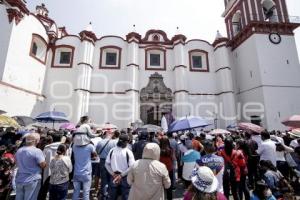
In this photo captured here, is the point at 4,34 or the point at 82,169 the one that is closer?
the point at 82,169

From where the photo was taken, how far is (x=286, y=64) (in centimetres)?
1981

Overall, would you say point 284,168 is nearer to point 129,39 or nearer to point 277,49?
point 277,49

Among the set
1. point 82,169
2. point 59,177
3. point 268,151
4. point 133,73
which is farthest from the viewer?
point 133,73

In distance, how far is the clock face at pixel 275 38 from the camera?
66.5ft

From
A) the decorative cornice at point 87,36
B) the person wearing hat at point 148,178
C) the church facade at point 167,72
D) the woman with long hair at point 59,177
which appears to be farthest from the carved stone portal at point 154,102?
the person wearing hat at point 148,178

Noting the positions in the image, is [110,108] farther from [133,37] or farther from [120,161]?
[120,161]

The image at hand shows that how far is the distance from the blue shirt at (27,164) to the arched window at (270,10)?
24.9m

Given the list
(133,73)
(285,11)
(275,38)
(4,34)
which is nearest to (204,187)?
(4,34)

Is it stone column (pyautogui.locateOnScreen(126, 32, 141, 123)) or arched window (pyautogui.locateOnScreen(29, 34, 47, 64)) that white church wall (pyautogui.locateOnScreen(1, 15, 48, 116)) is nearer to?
arched window (pyautogui.locateOnScreen(29, 34, 47, 64))

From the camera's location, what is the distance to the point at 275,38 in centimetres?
2042

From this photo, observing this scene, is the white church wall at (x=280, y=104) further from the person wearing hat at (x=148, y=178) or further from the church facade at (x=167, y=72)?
the person wearing hat at (x=148, y=178)

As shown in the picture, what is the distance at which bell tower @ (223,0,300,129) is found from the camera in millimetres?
18609

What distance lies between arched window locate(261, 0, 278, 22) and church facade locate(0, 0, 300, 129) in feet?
0.32

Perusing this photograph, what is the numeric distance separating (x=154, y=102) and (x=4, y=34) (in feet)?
46.8
